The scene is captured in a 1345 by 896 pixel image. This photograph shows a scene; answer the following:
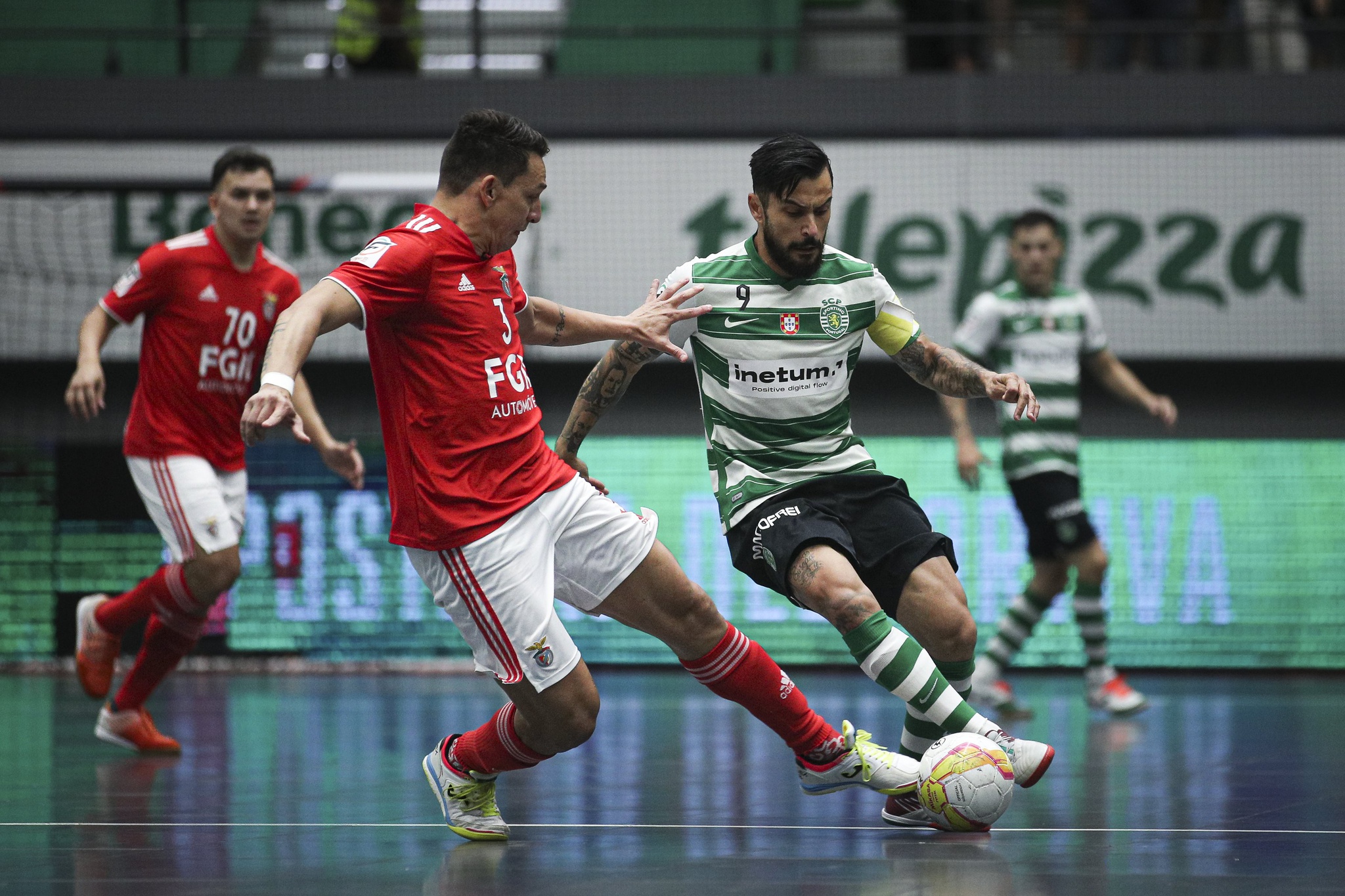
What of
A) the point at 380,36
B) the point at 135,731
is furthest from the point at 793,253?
the point at 380,36

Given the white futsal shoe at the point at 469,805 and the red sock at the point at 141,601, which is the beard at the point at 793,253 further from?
the red sock at the point at 141,601

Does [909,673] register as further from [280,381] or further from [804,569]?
[280,381]

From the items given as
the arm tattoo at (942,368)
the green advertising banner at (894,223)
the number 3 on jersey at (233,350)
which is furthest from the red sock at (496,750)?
the green advertising banner at (894,223)

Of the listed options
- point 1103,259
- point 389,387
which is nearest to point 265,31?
point 1103,259

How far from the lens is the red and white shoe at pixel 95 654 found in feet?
22.1

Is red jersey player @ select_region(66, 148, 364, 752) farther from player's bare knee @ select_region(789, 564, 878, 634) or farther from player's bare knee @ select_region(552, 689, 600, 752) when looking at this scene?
player's bare knee @ select_region(789, 564, 878, 634)

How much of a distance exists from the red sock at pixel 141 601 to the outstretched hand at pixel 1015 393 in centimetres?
355

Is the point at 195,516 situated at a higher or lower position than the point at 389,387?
lower

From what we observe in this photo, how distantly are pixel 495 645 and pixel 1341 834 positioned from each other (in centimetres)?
244

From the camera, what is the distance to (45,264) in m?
10.6

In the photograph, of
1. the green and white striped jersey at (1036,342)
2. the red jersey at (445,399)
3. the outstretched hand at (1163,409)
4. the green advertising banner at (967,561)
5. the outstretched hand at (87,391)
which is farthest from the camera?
the green advertising banner at (967,561)

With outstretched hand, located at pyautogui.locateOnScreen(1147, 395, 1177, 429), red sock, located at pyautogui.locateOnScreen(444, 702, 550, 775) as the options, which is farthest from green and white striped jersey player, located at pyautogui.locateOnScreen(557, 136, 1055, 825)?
outstretched hand, located at pyautogui.locateOnScreen(1147, 395, 1177, 429)

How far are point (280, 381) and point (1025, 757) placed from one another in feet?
7.78

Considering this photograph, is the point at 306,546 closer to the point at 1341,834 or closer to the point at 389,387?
the point at 389,387
